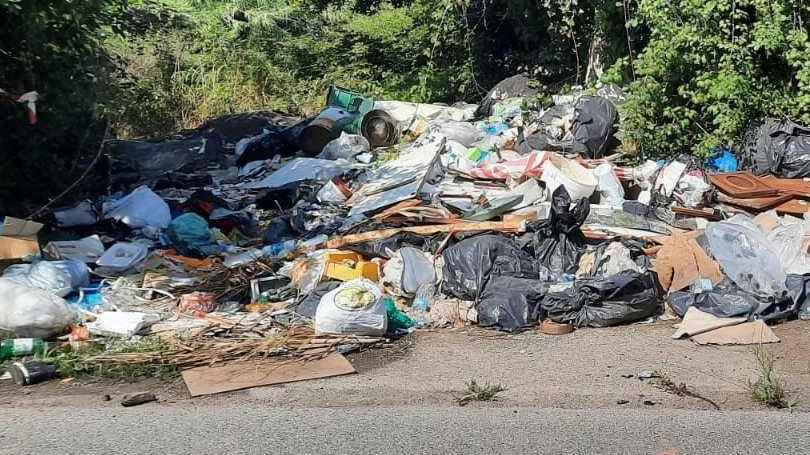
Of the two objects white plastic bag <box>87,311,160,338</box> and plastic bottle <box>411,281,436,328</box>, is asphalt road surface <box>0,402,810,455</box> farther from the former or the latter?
plastic bottle <box>411,281,436,328</box>

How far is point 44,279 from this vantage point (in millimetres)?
6703

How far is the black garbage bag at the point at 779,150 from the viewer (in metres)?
8.67

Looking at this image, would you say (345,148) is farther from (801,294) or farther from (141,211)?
(801,294)

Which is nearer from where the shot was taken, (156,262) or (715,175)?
(156,262)

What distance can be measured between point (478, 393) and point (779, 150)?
5.32 meters

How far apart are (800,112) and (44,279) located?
766 cm

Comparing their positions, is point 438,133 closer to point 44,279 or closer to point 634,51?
point 634,51

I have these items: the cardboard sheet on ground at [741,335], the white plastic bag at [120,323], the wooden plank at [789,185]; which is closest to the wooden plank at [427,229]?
the white plastic bag at [120,323]

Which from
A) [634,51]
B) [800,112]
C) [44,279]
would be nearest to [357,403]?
[44,279]

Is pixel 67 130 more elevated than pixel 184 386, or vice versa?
pixel 67 130

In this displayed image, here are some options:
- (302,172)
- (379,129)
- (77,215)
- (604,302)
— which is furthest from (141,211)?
(604,302)

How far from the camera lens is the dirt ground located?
5.05m

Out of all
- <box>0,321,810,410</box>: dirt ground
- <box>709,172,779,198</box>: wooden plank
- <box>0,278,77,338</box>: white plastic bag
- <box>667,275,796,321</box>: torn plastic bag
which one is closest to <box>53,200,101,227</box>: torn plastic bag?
<box>0,278,77,338</box>: white plastic bag

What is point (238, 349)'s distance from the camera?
580 cm
